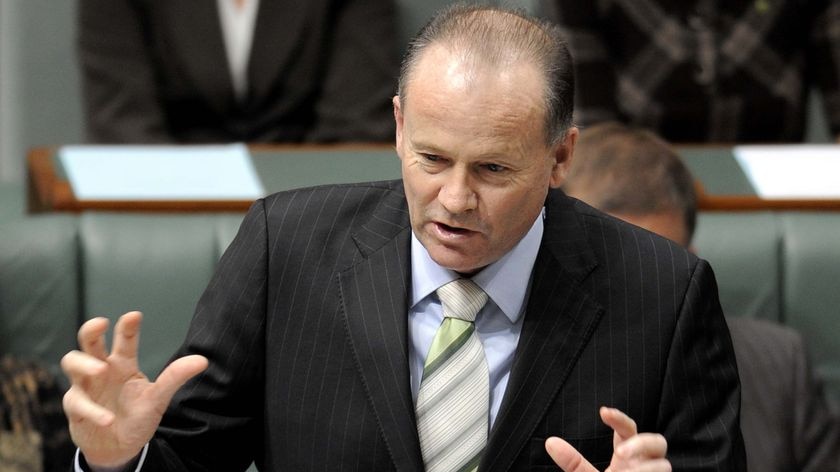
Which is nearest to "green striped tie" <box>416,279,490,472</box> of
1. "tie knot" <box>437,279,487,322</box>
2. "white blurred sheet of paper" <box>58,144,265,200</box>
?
"tie knot" <box>437,279,487,322</box>

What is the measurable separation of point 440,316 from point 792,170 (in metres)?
1.01

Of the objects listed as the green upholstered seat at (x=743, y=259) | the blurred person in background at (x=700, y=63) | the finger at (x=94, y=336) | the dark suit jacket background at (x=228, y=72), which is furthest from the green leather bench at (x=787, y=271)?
the finger at (x=94, y=336)

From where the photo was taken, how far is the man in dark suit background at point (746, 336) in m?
1.78

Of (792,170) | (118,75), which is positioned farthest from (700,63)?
(118,75)

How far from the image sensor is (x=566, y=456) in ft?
3.60

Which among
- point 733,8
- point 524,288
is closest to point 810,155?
point 733,8

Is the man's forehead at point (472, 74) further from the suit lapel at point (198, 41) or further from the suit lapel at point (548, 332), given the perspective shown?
the suit lapel at point (198, 41)

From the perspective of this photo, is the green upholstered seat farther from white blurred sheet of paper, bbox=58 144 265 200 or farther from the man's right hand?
the man's right hand

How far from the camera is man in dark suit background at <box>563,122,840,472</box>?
5.84 ft

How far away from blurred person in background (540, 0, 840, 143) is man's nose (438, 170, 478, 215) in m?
1.19

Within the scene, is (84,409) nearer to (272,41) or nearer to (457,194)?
(457,194)

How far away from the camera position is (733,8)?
7.79 feet

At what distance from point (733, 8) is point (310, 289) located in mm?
1376

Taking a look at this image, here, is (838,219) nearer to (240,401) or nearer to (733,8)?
(733,8)
